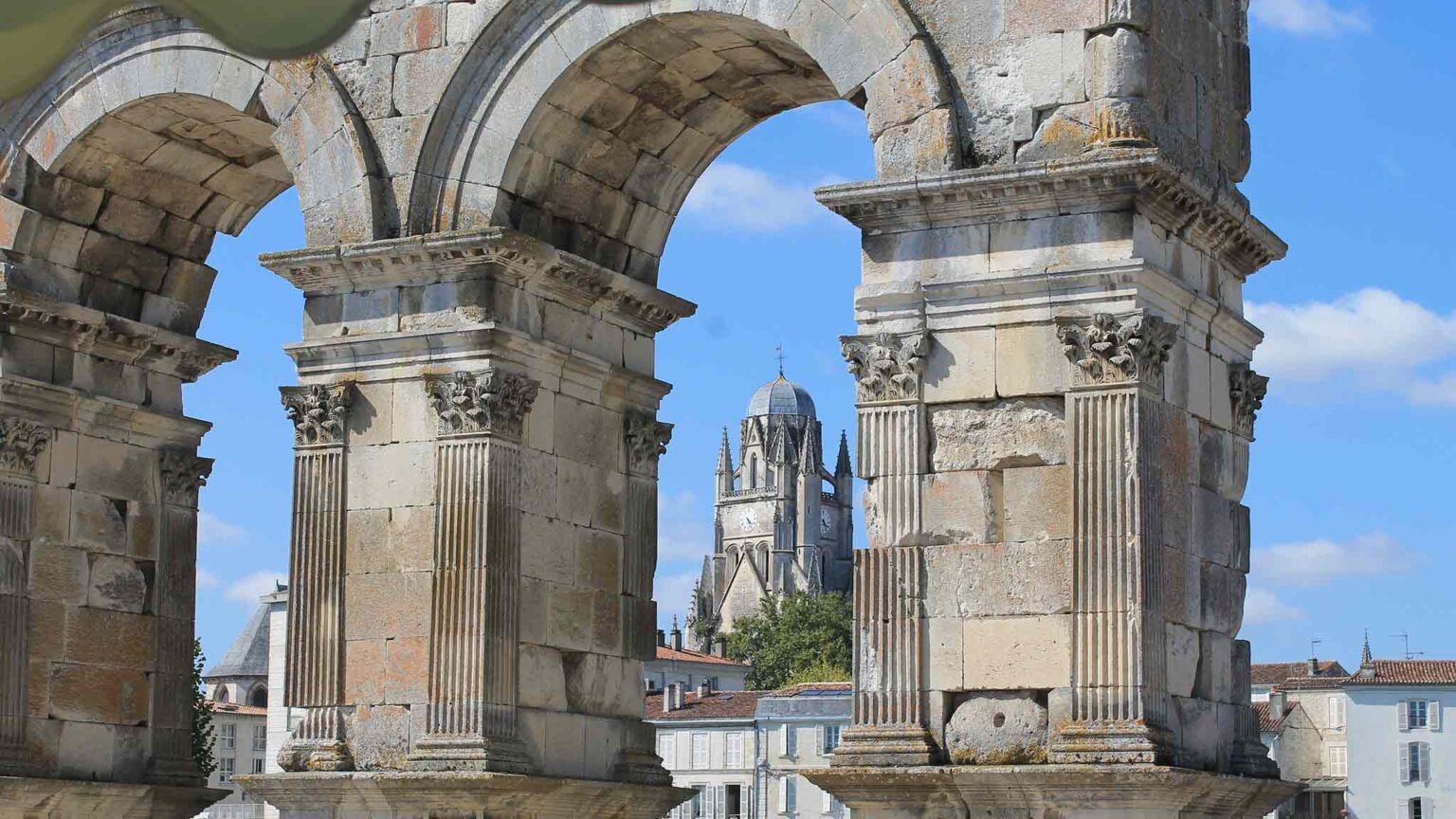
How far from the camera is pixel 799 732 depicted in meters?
63.4

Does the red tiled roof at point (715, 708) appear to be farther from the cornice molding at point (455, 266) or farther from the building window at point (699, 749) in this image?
the cornice molding at point (455, 266)

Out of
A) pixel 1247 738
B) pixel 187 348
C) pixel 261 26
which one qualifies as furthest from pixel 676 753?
pixel 261 26

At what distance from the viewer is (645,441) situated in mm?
15422

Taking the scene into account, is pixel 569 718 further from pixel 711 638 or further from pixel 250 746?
pixel 711 638

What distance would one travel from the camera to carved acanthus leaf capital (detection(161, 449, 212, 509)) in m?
17.6

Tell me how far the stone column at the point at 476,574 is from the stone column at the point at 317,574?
0.75 meters

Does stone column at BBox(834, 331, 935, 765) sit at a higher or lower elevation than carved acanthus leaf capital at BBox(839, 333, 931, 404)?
lower

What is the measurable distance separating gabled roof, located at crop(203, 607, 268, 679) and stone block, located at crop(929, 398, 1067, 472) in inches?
3304

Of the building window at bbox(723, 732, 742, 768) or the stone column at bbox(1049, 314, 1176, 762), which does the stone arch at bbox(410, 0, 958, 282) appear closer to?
the stone column at bbox(1049, 314, 1176, 762)

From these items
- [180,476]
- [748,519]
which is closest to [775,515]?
[748,519]

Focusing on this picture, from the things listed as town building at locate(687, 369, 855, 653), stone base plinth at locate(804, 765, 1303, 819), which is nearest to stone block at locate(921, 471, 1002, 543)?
stone base plinth at locate(804, 765, 1303, 819)

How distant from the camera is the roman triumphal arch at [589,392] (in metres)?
12.0

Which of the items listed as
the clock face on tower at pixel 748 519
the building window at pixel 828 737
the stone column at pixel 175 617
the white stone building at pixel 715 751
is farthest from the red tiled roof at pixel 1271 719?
the clock face on tower at pixel 748 519

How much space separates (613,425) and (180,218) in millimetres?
4828
